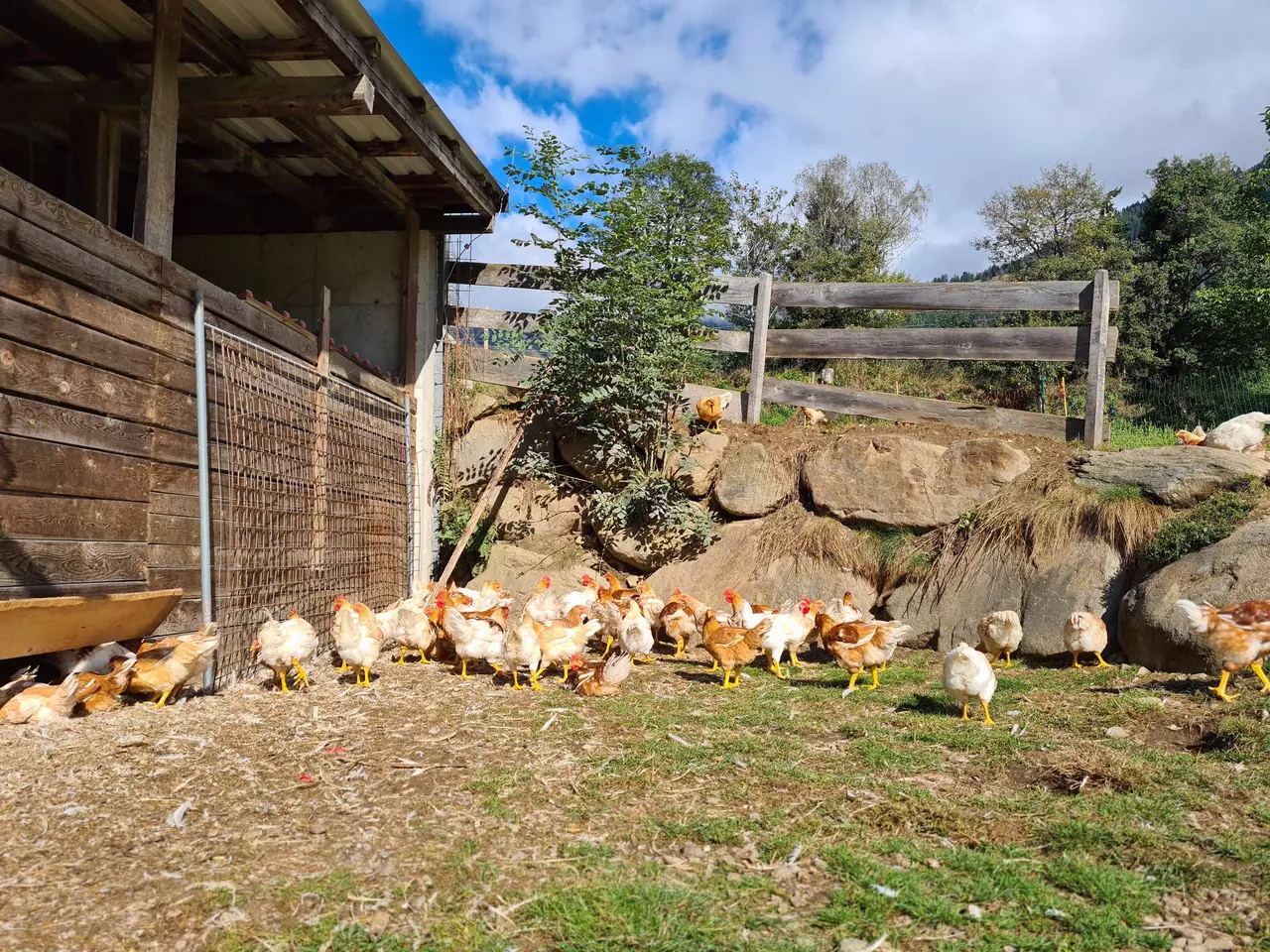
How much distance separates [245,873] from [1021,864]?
9.25 feet

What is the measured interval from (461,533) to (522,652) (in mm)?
4187

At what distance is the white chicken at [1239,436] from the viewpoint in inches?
347

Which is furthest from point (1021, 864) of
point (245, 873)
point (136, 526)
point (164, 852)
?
point (136, 526)

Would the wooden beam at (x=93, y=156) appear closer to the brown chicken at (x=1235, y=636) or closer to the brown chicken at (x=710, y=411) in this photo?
the brown chicken at (x=710, y=411)

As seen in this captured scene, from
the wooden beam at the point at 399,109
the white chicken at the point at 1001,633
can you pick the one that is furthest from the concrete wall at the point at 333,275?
the white chicken at the point at 1001,633

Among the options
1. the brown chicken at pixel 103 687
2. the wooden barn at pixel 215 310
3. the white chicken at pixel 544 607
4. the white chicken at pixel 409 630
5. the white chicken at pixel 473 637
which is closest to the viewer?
the wooden barn at pixel 215 310

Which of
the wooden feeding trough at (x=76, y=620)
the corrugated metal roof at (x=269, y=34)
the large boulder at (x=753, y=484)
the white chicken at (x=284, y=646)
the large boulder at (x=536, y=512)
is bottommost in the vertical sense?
the white chicken at (x=284, y=646)

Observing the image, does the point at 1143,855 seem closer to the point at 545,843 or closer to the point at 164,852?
the point at 545,843

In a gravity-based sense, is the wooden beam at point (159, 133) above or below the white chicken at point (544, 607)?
above

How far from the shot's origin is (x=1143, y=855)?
3301 mm

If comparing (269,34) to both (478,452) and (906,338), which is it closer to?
(478,452)

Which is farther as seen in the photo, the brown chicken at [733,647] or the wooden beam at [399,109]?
the brown chicken at [733,647]

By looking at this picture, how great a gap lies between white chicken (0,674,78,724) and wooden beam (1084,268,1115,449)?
974cm

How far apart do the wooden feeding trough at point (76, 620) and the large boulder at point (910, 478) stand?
22.1 ft
